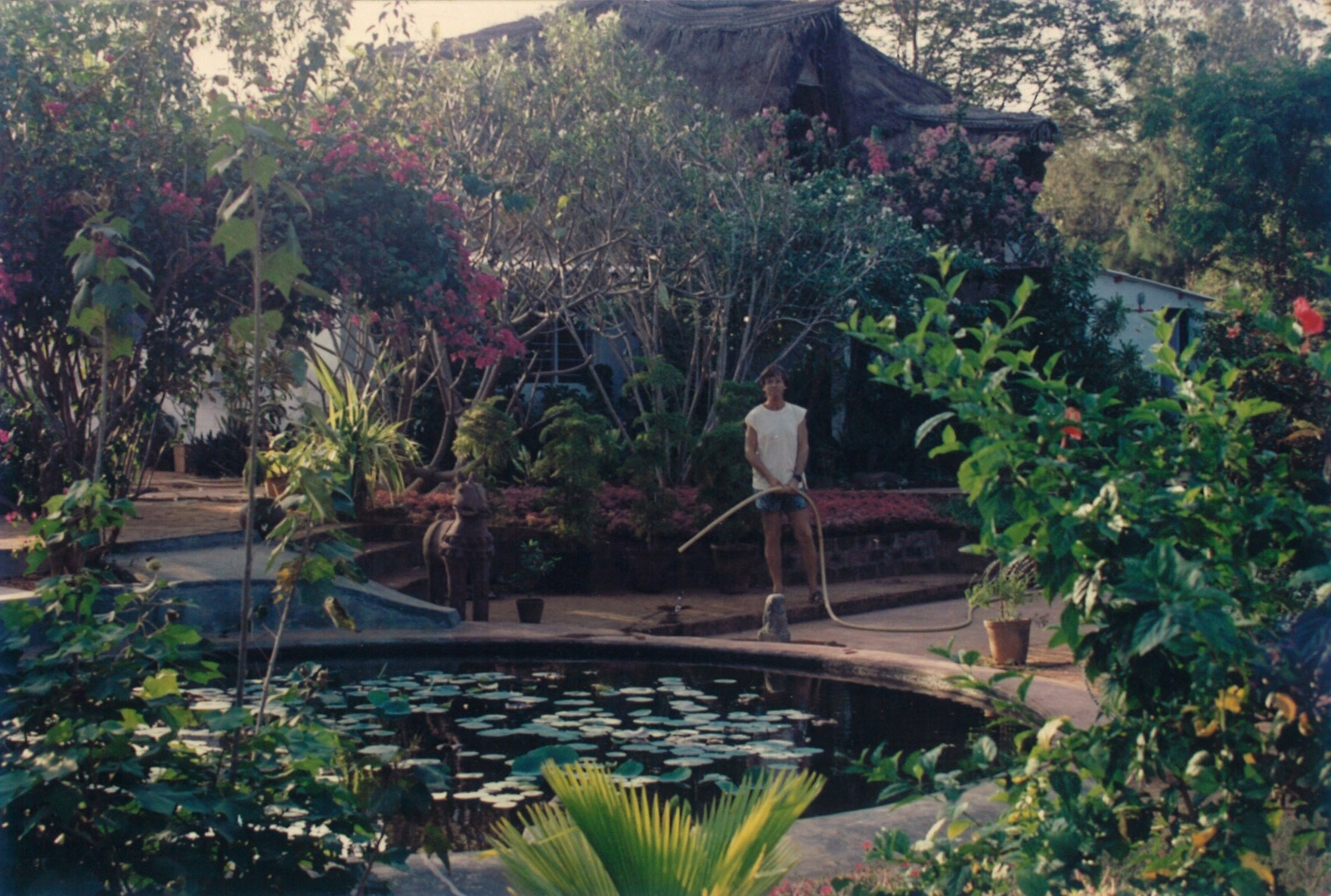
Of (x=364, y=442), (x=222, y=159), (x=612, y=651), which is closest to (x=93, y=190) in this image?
(x=364, y=442)

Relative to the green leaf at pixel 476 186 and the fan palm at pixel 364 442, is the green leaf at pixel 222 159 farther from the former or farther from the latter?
the fan palm at pixel 364 442

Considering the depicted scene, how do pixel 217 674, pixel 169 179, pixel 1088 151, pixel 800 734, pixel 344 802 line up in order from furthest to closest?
pixel 1088 151 → pixel 169 179 → pixel 800 734 → pixel 217 674 → pixel 344 802

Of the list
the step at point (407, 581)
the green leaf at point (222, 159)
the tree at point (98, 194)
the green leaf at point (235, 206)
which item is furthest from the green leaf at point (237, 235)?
the step at point (407, 581)

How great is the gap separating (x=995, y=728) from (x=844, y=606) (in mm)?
3847

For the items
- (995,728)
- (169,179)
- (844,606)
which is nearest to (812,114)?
(844,606)

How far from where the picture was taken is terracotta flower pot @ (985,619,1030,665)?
6844 millimetres

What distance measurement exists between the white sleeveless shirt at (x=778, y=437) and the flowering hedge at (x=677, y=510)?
131 centimetres

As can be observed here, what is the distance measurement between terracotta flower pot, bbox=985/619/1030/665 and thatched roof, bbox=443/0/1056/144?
10317 mm

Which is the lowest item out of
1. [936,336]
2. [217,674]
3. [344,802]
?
[344,802]

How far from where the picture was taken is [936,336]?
2.44m

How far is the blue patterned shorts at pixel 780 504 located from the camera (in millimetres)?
8883

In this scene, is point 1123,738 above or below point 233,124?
below

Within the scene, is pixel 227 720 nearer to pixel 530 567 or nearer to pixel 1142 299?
pixel 530 567

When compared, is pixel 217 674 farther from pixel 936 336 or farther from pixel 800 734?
pixel 800 734
